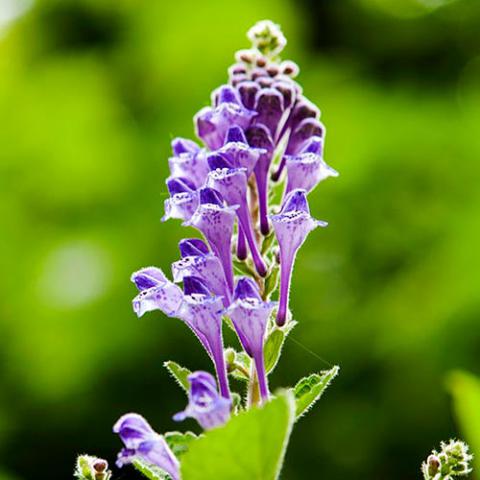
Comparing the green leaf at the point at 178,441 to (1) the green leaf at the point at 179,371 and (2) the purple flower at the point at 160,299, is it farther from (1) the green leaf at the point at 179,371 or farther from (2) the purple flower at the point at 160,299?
(2) the purple flower at the point at 160,299

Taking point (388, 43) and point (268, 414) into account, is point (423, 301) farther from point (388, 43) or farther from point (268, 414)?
point (268, 414)

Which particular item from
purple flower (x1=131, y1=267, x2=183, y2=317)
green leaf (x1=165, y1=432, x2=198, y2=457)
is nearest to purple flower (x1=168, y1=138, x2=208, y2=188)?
purple flower (x1=131, y1=267, x2=183, y2=317)

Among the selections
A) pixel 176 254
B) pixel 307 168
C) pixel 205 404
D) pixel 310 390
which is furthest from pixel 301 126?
pixel 176 254

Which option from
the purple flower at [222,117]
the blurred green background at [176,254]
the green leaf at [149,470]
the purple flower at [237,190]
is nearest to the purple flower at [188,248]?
the purple flower at [237,190]

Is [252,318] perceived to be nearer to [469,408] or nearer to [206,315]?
[206,315]

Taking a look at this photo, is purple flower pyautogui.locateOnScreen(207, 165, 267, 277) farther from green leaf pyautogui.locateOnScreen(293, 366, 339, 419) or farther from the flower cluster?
green leaf pyautogui.locateOnScreen(293, 366, 339, 419)

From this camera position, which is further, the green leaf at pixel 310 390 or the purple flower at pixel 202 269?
the purple flower at pixel 202 269

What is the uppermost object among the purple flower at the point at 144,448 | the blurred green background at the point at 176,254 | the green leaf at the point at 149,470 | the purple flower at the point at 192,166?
the purple flower at the point at 192,166

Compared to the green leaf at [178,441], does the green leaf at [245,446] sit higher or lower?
higher
